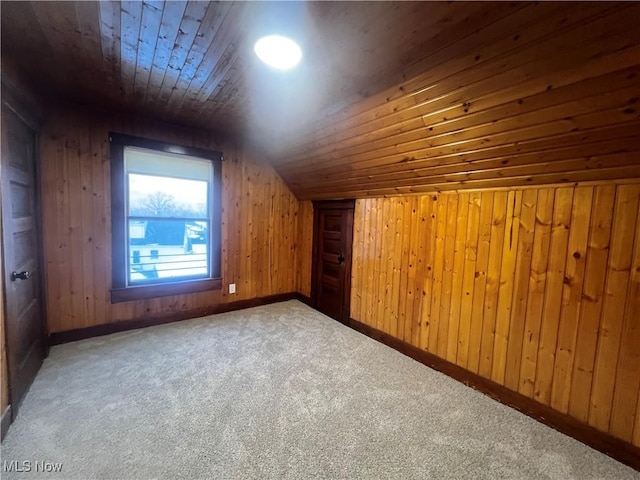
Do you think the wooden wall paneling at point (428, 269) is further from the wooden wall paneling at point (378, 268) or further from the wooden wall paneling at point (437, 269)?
the wooden wall paneling at point (378, 268)

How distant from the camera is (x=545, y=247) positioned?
192cm

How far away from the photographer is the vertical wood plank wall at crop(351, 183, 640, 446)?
1.62 m

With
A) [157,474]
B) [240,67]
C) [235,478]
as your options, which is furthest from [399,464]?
[240,67]

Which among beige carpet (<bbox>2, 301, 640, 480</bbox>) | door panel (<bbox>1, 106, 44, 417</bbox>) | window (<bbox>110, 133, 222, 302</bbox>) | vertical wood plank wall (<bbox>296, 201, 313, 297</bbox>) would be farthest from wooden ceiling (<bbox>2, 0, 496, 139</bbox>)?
beige carpet (<bbox>2, 301, 640, 480</bbox>)

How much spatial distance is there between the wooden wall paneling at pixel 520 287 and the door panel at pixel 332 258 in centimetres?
184

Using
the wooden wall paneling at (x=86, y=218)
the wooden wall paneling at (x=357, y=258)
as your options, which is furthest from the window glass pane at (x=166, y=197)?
the wooden wall paneling at (x=357, y=258)

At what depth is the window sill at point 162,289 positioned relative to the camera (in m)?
3.00

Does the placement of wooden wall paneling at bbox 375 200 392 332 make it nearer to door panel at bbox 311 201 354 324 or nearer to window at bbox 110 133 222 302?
door panel at bbox 311 201 354 324

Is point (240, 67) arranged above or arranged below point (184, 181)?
above

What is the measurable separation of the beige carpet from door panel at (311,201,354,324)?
1.06 m

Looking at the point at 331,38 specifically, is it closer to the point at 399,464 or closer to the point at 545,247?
the point at 545,247

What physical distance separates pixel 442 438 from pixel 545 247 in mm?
1460

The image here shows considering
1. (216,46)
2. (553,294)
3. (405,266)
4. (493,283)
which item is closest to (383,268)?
(405,266)

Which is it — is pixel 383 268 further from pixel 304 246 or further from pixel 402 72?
pixel 402 72
